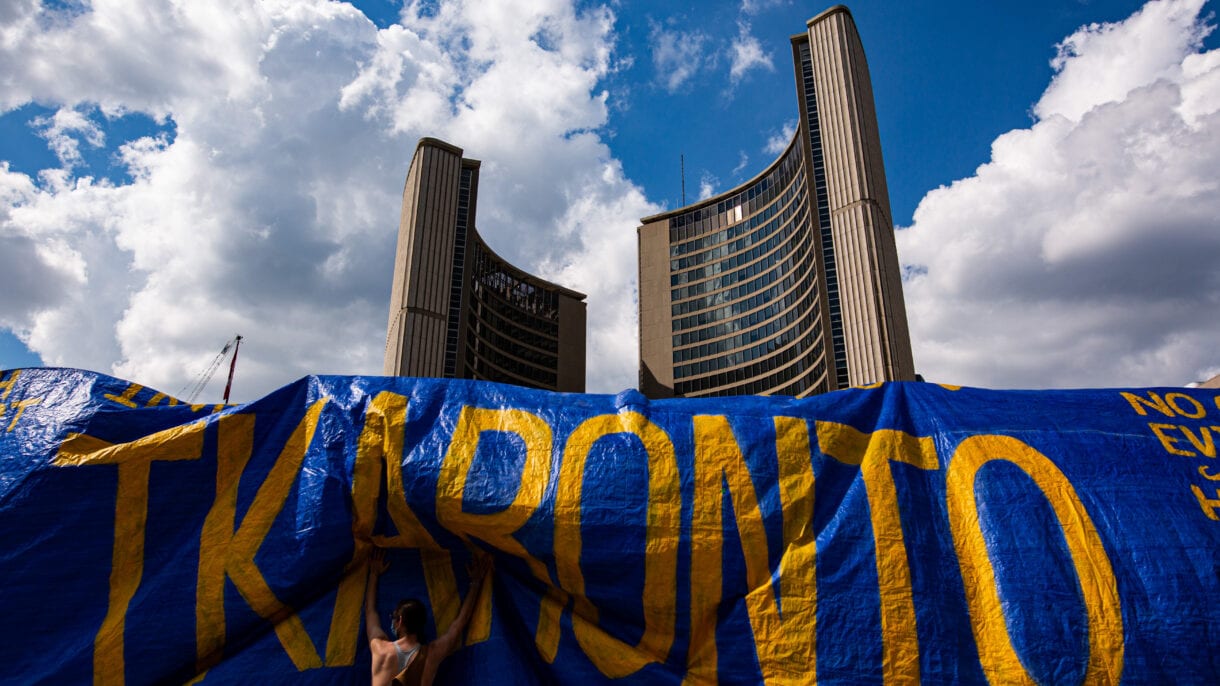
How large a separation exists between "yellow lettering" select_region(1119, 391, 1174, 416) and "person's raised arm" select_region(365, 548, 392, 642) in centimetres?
545

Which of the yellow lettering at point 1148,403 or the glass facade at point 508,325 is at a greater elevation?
the glass facade at point 508,325

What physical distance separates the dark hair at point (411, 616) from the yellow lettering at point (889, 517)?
109 inches

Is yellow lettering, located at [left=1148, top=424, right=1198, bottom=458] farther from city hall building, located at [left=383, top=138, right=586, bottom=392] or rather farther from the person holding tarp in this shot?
city hall building, located at [left=383, top=138, right=586, bottom=392]

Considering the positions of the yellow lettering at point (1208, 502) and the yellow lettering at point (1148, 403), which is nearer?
the yellow lettering at point (1208, 502)

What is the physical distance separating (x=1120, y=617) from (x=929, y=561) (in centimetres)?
105

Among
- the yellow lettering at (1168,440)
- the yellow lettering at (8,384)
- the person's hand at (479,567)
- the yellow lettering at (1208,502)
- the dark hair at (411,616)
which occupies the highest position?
the yellow lettering at (8,384)

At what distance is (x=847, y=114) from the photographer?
46406mm

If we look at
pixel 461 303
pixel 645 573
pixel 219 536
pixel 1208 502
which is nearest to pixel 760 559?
pixel 645 573

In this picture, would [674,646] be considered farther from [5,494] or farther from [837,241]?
[837,241]

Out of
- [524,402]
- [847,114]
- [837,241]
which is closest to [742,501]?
[524,402]

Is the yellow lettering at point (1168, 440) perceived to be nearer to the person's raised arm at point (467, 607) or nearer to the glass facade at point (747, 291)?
the person's raised arm at point (467, 607)

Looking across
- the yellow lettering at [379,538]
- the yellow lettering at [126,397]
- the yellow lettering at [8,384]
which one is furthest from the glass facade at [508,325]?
the yellow lettering at [379,538]

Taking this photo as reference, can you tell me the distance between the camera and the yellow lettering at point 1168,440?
4.69 metres

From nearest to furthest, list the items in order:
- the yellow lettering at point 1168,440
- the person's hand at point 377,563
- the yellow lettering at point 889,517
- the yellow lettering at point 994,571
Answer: the yellow lettering at point 994,571 < the yellow lettering at point 889,517 < the person's hand at point 377,563 < the yellow lettering at point 1168,440
